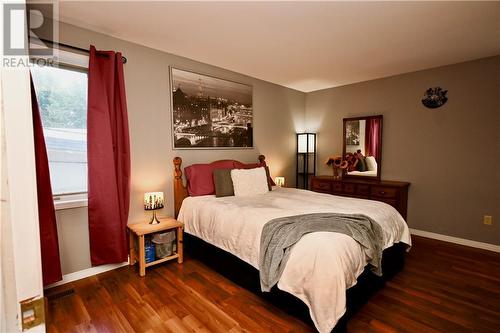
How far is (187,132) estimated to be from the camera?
10.2 ft

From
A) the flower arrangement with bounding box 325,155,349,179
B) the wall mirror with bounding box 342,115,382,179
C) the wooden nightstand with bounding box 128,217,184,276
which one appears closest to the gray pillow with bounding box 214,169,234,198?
the wooden nightstand with bounding box 128,217,184,276

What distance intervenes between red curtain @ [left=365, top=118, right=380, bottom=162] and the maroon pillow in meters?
2.59

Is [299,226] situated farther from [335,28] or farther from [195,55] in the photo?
[195,55]

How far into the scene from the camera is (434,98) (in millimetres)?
3402

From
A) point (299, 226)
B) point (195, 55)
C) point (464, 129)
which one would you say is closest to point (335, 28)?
point (195, 55)

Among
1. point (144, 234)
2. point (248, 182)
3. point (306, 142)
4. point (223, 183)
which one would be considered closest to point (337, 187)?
point (306, 142)

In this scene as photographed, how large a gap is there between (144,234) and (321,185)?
2.98 meters

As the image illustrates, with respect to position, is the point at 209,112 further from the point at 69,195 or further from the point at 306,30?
the point at 69,195

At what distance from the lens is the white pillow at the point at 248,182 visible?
3.03m

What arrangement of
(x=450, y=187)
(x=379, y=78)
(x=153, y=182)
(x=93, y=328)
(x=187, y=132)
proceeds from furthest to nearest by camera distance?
(x=379, y=78), (x=450, y=187), (x=187, y=132), (x=153, y=182), (x=93, y=328)

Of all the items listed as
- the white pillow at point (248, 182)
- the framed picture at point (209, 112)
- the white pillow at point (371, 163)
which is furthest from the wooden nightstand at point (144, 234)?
the white pillow at point (371, 163)

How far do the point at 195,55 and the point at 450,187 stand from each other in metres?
3.81

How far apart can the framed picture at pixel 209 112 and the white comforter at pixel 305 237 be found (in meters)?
0.85

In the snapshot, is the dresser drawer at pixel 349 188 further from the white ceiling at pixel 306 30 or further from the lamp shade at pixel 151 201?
the lamp shade at pixel 151 201
